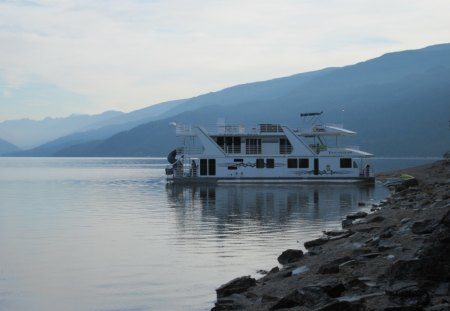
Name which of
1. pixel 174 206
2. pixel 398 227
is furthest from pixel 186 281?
pixel 174 206

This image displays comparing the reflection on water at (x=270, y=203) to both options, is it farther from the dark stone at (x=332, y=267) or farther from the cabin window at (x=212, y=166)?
the dark stone at (x=332, y=267)

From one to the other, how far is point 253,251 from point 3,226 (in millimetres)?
13209

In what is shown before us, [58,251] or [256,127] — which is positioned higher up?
[256,127]

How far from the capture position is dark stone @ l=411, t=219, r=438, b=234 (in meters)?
15.3

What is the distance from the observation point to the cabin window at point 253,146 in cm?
5875

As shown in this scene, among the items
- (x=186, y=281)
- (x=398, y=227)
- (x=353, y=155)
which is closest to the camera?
(x=186, y=281)

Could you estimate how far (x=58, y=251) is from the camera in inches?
801

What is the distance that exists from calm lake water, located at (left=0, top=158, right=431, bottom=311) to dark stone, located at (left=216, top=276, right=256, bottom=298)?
1.05 ft

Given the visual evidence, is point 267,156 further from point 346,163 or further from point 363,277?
point 363,277

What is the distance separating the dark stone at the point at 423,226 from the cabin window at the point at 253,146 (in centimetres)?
4270

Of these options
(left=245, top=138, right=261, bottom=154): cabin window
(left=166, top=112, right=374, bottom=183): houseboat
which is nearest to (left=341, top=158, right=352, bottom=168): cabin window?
(left=166, top=112, right=374, bottom=183): houseboat

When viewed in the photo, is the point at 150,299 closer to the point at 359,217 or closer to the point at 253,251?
the point at 253,251

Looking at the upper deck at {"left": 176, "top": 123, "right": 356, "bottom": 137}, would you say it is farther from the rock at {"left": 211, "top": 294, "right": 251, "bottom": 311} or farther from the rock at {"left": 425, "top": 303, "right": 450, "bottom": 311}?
the rock at {"left": 425, "top": 303, "right": 450, "bottom": 311}

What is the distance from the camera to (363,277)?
12.1 metres
